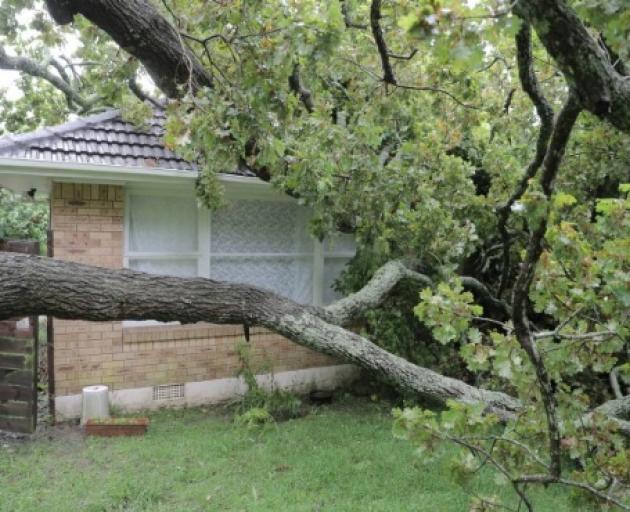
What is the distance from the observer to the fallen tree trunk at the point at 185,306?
353 centimetres

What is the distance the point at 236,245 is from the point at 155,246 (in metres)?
1.19

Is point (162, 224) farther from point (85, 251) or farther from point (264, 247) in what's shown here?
point (264, 247)

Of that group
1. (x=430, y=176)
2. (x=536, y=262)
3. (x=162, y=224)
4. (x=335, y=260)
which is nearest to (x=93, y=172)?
(x=162, y=224)

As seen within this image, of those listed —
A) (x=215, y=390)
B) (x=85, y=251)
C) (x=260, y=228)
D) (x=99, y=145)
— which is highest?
(x=99, y=145)

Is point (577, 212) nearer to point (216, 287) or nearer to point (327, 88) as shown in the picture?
point (216, 287)

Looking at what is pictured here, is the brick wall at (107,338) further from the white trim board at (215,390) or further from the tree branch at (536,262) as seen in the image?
the tree branch at (536,262)

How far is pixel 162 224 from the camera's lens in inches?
292

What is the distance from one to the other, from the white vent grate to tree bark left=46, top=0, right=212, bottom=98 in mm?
4027

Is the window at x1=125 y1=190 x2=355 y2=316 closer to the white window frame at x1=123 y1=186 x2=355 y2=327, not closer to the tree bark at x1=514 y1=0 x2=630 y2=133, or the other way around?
the white window frame at x1=123 y1=186 x2=355 y2=327

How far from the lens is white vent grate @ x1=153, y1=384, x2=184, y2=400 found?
7297mm

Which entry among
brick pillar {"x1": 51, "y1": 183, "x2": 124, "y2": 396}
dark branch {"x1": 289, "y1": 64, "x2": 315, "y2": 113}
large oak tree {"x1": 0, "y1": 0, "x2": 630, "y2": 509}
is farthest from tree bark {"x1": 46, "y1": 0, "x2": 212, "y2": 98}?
brick pillar {"x1": 51, "y1": 183, "x2": 124, "y2": 396}

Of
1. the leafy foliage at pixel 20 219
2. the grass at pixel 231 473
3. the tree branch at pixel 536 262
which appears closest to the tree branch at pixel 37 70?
the leafy foliage at pixel 20 219

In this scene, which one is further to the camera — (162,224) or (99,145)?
(162,224)

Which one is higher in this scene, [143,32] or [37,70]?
[37,70]
